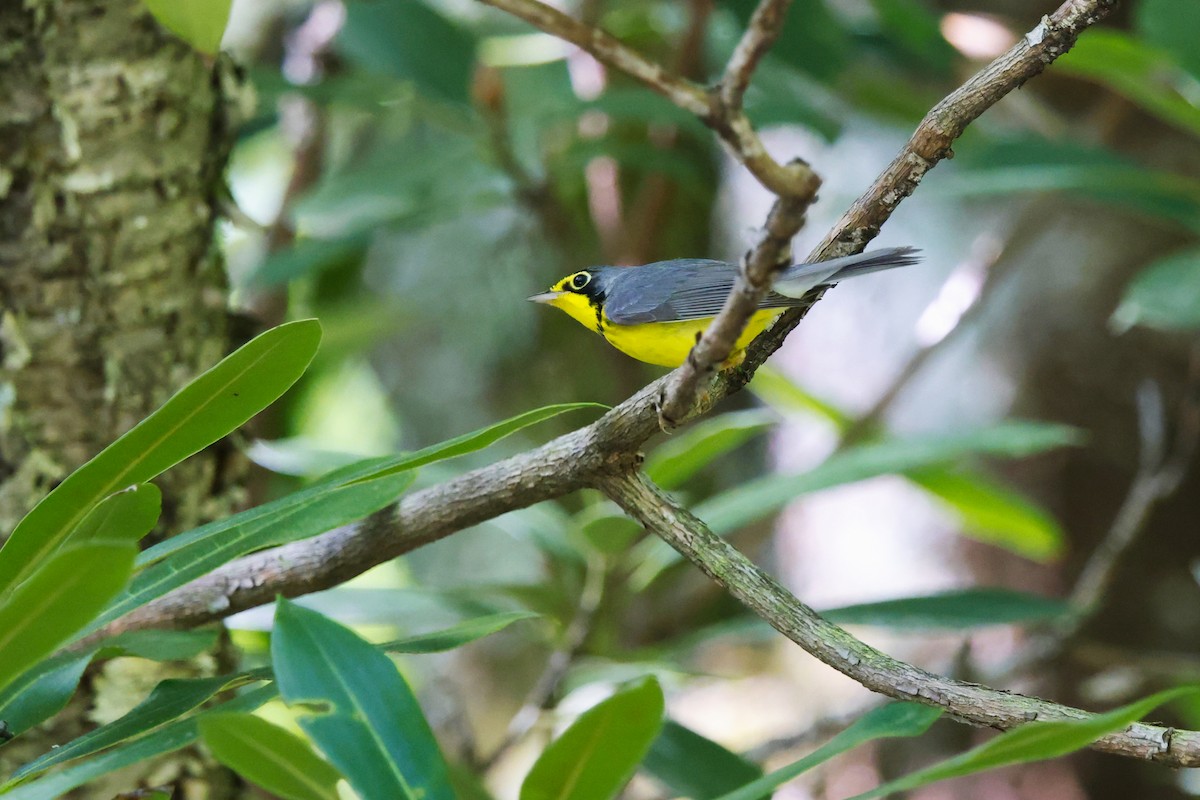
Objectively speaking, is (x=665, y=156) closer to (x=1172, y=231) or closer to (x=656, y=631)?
(x=656, y=631)

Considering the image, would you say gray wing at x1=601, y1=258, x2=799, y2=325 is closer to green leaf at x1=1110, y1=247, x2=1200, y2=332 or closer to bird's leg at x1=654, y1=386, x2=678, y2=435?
bird's leg at x1=654, y1=386, x2=678, y2=435

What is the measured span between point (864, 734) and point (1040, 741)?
136mm

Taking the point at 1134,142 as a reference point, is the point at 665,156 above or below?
below

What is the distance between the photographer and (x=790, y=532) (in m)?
2.55

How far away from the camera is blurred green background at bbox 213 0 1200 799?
162cm

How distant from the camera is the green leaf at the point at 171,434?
767mm

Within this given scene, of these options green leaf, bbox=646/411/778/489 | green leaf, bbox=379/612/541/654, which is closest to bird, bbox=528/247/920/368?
green leaf, bbox=646/411/778/489

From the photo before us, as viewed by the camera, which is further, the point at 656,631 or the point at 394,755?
the point at 656,631

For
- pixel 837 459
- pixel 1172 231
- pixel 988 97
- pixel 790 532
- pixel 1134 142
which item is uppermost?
pixel 1134 142

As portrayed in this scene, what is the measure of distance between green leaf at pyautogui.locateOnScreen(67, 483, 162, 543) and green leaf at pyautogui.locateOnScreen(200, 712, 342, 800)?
228 millimetres

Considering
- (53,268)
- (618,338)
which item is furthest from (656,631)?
(53,268)

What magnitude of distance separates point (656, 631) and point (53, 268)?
1333 millimetres

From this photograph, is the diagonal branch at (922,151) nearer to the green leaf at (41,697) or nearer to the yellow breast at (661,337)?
the yellow breast at (661,337)

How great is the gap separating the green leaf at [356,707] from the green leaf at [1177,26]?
131cm
